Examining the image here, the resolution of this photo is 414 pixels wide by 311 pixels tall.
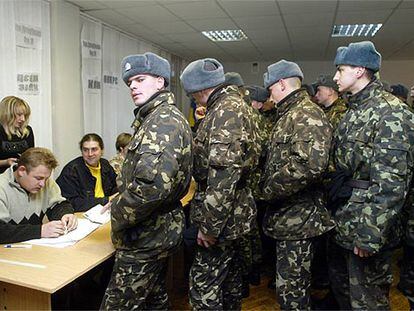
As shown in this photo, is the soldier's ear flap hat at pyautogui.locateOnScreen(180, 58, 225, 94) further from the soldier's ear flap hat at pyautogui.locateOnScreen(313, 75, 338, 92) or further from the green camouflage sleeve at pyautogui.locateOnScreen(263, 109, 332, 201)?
the soldier's ear flap hat at pyautogui.locateOnScreen(313, 75, 338, 92)

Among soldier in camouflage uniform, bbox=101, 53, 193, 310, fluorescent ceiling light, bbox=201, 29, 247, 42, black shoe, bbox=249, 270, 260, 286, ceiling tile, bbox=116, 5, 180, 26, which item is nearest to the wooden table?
soldier in camouflage uniform, bbox=101, 53, 193, 310

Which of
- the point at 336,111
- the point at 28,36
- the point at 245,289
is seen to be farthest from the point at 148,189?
the point at 28,36

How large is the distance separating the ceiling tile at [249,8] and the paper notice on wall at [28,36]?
6.11ft

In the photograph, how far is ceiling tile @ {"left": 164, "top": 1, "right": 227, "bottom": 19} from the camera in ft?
12.4

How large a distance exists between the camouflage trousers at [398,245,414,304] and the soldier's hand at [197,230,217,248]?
117cm

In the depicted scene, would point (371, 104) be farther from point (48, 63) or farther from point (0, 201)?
point (48, 63)

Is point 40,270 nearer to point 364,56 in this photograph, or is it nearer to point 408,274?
point 364,56

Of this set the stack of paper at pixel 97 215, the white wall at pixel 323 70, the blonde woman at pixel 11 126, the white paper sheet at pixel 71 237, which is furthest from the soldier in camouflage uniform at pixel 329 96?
the white wall at pixel 323 70

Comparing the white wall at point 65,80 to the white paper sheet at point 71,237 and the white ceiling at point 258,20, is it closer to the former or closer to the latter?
the white ceiling at point 258,20

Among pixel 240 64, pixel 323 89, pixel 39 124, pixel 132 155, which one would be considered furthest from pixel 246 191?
pixel 240 64

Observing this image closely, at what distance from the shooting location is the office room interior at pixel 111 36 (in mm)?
3564

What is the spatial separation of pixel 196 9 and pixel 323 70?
524cm

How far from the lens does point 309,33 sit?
530 centimetres

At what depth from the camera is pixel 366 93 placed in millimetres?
1845
